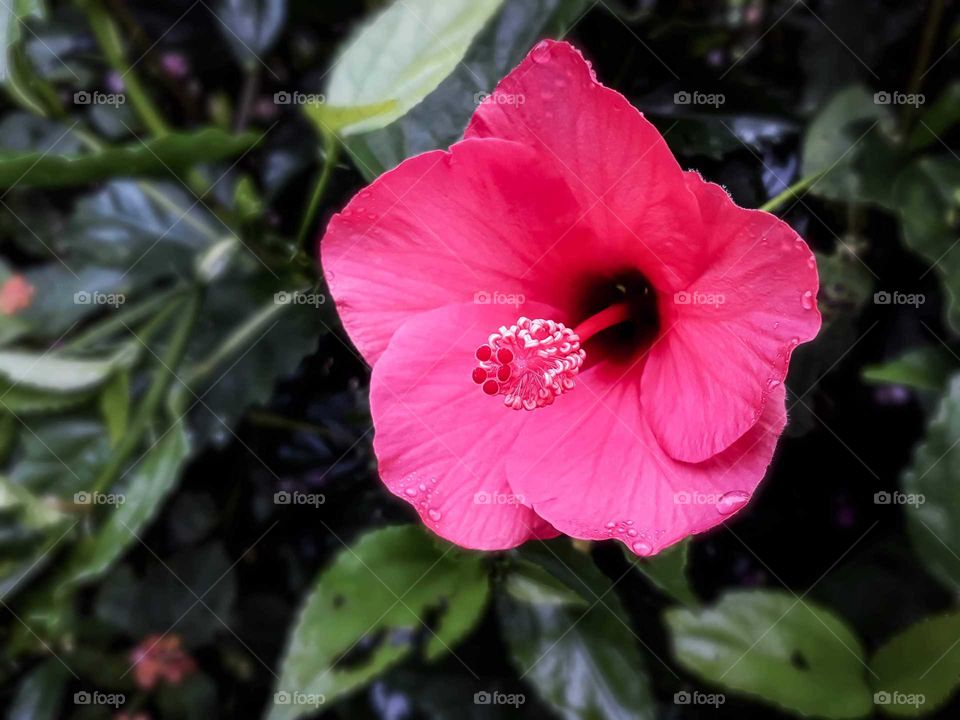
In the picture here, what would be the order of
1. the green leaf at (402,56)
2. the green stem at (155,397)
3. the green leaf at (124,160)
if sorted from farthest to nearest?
the green stem at (155,397)
the green leaf at (124,160)
the green leaf at (402,56)

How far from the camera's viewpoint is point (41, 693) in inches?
48.8

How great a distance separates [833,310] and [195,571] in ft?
3.08

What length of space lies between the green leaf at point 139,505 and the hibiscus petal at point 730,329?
0.57m

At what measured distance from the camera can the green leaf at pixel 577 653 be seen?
81cm

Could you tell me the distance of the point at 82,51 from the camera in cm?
125

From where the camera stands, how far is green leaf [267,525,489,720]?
2.52ft
